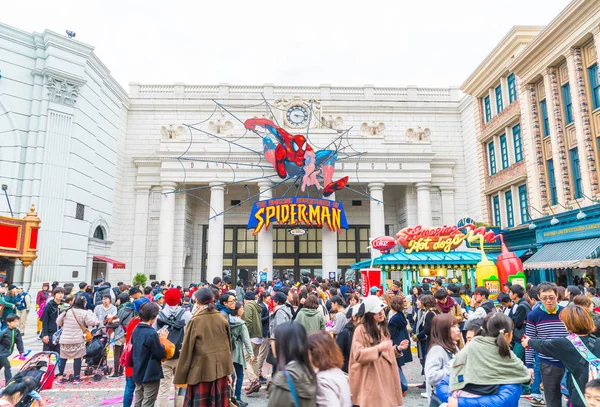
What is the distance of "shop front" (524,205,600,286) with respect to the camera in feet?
54.9

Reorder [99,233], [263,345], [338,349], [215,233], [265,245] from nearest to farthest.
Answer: [338,349] → [263,345] → [99,233] → [265,245] → [215,233]

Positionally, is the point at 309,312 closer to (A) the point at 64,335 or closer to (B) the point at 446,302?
(B) the point at 446,302

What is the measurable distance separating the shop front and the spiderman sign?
12.5m

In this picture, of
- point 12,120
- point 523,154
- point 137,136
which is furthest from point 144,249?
point 523,154

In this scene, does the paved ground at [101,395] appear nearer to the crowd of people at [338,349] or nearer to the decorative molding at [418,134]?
the crowd of people at [338,349]

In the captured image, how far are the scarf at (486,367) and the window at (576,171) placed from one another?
1903cm

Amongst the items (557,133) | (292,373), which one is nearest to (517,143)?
(557,133)

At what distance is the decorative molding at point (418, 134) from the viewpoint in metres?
31.3

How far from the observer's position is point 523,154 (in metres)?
23.5

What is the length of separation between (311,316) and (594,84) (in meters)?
18.7

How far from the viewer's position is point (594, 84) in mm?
17844

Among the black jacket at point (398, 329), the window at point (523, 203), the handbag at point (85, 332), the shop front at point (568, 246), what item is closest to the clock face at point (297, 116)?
the window at point (523, 203)

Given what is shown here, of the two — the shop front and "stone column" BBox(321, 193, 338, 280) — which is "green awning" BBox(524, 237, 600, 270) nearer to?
the shop front

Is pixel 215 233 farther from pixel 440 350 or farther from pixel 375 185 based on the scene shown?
pixel 440 350
